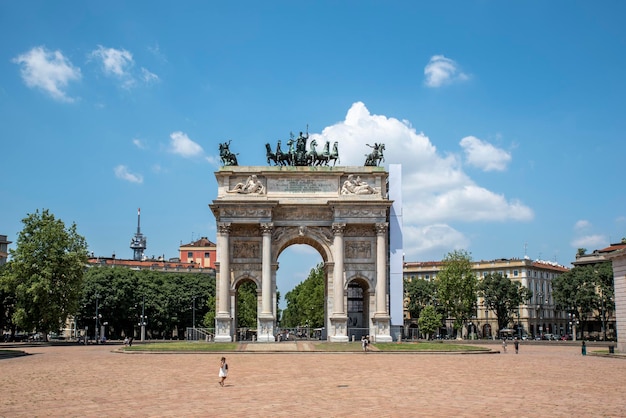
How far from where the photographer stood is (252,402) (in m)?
21.5

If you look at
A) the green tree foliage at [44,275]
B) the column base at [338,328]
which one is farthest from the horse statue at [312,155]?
the green tree foliage at [44,275]

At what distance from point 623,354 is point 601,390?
27354 mm

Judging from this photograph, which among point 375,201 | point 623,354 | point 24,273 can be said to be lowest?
point 623,354

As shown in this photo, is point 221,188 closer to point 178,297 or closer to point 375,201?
point 375,201

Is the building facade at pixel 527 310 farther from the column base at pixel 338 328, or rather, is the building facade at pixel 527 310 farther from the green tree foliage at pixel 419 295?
the column base at pixel 338 328

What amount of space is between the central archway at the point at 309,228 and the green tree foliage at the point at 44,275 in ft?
65.4

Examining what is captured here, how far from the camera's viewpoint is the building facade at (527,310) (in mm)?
126812

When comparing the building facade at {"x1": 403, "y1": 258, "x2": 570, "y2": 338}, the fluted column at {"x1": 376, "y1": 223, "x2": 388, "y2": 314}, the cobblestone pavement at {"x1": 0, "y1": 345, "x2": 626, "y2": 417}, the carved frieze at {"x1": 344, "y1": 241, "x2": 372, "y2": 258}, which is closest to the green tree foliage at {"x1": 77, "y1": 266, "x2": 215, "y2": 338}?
the building facade at {"x1": 403, "y1": 258, "x2": 570, "y2": 338}

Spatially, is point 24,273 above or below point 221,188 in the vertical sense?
below

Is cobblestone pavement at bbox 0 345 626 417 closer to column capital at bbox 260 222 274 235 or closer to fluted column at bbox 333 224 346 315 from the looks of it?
fluted column at bbox 333 224 346 315

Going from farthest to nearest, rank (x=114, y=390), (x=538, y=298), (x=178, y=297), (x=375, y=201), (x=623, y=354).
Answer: (x=538, y=298) → (x=178, y=297) → (x=375, y=201) → (x=623, y=354) → (x=114, y=390)

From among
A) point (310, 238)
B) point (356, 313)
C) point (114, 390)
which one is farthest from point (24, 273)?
point (114, 390)

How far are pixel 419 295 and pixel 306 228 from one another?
67.0m

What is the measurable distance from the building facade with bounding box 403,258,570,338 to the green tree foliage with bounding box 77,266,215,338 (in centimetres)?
4100
